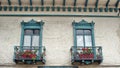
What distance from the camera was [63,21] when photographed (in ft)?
51.7

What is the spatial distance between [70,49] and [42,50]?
5.44ft

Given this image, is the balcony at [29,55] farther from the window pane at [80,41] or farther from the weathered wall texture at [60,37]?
the window pane at [80,41]

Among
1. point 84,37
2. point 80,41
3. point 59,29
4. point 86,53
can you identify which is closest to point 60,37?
point 59,29

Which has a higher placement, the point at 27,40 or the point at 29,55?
the point at 27,40

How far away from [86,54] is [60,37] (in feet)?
6.62

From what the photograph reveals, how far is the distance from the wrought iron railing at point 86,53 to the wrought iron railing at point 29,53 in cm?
178

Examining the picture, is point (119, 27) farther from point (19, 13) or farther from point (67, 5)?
point (19, 13)

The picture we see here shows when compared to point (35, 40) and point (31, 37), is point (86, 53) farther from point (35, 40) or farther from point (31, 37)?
point (31, 37)

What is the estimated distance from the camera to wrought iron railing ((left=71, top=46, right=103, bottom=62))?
46.3 feet

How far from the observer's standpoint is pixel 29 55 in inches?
555

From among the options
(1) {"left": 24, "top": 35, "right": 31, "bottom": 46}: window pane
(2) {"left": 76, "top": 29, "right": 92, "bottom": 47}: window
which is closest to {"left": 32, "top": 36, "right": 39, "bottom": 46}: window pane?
(1) {"left": 24, "top": 35, "right": 31, "bottom": 46}: window pane

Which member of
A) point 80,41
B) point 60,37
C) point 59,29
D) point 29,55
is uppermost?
point 59,29

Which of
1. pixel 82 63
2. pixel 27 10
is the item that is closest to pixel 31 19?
pixel 27 10

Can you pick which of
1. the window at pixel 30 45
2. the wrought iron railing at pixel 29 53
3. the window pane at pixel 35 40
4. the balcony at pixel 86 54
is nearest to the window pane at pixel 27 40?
the window at pixel 30 45
